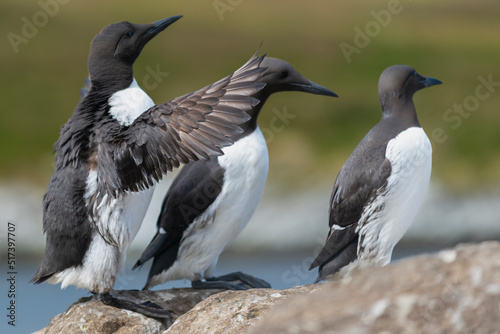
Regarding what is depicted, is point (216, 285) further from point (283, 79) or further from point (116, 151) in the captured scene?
point (283, 79)

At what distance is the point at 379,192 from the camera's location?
488 centimetres

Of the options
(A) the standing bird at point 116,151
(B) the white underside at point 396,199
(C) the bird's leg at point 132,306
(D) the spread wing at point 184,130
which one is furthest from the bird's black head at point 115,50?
(B) the white underside at point 396,199

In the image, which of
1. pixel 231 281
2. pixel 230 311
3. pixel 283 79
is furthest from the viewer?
pixel 231 281

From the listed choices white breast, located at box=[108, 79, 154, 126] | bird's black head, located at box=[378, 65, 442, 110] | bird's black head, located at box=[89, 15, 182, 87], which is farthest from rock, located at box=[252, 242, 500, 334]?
bird's black head, located at box=[89, 15, 182, 87]

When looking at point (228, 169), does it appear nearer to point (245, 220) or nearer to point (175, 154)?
point (245, 220)

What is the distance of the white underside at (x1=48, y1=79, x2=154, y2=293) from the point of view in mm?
4535

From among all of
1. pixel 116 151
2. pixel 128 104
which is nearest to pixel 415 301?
pixel 116 151

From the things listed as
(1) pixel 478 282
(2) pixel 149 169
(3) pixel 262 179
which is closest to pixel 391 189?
(3) pixel 262 179

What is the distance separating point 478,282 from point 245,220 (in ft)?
10.4

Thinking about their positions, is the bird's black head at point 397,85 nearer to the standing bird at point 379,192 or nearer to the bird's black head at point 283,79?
the standing bird at point 379,192

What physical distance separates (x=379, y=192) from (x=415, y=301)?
2571mm

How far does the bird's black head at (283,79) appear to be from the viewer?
535 cm

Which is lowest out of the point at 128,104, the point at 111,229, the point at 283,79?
the point at 111,229

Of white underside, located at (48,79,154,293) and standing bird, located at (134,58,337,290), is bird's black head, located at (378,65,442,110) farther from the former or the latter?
white underside, located at (48,79,154,293)
